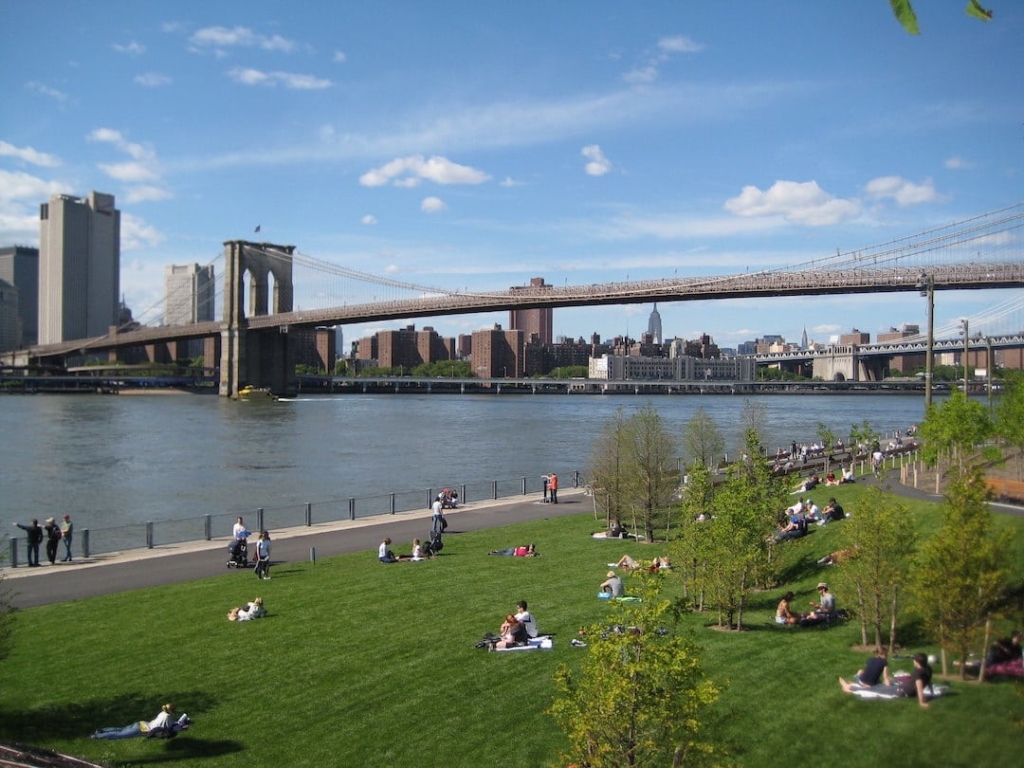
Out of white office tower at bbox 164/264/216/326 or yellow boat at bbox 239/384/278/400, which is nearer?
yellow boat at bbox 239/384/278/400

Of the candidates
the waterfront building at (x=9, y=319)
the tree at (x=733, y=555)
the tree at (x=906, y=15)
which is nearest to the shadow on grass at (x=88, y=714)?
the tree at (x=733, y=555)

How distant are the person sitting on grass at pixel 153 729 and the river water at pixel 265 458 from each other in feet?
31.4

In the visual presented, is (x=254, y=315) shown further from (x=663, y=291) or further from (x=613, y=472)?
(x=613, y=472)

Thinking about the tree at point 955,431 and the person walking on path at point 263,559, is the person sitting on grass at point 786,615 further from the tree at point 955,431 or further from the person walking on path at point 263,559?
the tree at point 955,431

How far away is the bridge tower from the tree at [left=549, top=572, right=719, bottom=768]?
77494 mm

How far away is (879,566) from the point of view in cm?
796

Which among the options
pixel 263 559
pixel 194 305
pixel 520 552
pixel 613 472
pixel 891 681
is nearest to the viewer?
pixel 891 681

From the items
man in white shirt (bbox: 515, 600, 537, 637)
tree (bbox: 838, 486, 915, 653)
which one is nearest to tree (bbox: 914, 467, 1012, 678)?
tree (bbox: 838, 486, 915, 653)

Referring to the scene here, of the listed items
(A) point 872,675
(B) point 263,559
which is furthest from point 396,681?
(B) point 263,559

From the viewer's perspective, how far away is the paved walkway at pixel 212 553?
12.4 m

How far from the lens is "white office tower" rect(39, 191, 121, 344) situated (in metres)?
A: 185

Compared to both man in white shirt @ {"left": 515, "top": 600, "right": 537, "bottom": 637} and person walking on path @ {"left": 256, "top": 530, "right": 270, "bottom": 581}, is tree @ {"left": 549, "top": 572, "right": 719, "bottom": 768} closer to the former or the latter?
man in white shirt @ {"left": 515, "top": 600, "right": 537, "bottom": 637}

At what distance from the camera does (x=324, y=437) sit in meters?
44.4

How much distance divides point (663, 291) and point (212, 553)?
45.7m
